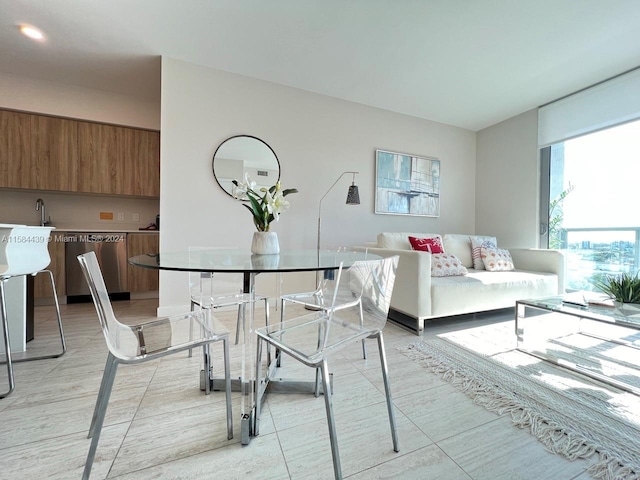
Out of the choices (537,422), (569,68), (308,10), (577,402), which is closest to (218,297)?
(537,422)

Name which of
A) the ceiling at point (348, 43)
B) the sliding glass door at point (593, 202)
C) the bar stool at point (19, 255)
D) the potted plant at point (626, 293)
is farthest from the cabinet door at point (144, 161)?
the sliding glass door at point (593, 202)

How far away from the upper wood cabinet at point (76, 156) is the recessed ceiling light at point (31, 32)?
927mm

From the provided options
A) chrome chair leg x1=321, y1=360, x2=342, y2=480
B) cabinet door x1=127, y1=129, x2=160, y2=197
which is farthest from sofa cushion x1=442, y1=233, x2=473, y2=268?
cabinet door x1=127, y1=129, x2=160, y2=197

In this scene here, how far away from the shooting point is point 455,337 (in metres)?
2.11

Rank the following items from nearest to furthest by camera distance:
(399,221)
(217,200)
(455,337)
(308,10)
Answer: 1. (308,10)
2. (455,337)
3. (217,200)
4. (399,221)

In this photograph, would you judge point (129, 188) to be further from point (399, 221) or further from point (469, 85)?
point (469, 85)

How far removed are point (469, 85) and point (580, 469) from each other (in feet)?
10.7

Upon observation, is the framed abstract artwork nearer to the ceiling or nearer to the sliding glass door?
the ceiling

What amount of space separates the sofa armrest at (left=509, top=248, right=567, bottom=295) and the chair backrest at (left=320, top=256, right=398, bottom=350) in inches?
112

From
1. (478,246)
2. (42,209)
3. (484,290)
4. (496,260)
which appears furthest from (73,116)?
(496,260)

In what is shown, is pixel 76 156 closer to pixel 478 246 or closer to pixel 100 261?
pixel 100 261

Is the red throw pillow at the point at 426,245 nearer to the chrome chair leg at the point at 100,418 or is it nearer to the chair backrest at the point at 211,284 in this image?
the chair backrest at the point at 211,284

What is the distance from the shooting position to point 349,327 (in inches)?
43.1

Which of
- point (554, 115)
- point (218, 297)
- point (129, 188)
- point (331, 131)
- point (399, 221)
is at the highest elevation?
point (554, 115)
